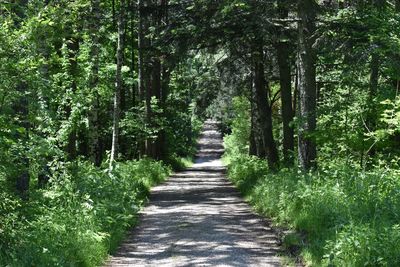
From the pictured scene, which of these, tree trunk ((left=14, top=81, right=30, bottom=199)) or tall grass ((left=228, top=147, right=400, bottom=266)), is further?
tree trunk ((left=14, top=81, right=30, bottom=199))

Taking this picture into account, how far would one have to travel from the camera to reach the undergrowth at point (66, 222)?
7.07 metres

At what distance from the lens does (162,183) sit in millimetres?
23203

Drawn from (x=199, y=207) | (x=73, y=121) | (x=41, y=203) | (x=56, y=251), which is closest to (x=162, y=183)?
(x=199, y=207)

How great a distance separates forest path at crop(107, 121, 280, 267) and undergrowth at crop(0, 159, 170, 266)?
1.58 ft

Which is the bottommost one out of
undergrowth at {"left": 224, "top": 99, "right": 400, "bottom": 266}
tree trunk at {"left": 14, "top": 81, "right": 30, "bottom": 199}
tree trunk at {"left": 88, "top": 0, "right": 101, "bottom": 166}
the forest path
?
the forest path

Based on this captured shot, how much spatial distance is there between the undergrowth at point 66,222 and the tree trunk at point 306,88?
4838 mm

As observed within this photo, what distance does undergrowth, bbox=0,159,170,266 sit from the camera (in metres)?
7.07

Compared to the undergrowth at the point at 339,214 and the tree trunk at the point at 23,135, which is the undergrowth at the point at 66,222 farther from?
the undergrowth at the point at 339,214

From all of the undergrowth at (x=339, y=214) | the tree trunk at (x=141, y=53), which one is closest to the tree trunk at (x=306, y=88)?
the undergrowth at (x=339, y=214)

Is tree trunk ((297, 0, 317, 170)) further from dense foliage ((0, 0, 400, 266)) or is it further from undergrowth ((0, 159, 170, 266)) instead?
undergrowth ((0, 159, 170, 266))

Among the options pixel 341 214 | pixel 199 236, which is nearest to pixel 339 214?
pixel 341 214

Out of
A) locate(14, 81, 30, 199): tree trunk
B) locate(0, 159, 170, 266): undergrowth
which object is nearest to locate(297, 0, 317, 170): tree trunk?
locate(0, 159, 170, 266): undergrowth

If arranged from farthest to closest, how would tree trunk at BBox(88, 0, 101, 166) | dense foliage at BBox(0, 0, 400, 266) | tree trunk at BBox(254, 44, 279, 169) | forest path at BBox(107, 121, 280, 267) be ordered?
1. tree trunk at BBox(254, 44, 279, 169)
2. tree trunk at BBox(88, 0, 101, 166)
3. forest path at BBox(107, 121, 280, 267)
4. dense foliage at BBox(0, 0, 400, 266)

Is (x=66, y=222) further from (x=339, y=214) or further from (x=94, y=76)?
(x=94, y=76)
